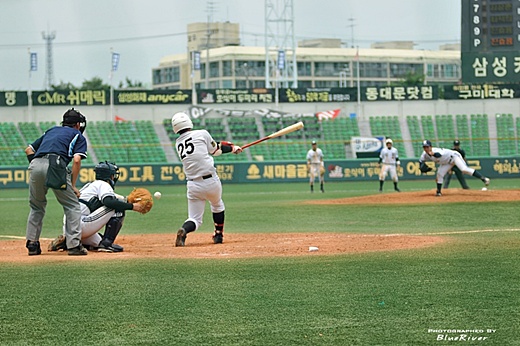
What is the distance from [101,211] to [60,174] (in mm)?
1263

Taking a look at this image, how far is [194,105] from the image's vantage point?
5000 cm

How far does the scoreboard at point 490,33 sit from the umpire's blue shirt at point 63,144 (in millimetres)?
18099

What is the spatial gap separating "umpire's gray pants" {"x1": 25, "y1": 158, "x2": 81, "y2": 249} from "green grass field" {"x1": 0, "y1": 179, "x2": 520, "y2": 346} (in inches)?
27.6

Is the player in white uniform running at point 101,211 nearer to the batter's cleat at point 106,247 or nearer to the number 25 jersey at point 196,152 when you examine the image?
the batter's cleat at point 106,247

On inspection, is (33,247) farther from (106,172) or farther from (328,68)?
(328,68)

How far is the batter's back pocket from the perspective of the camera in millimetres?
10070

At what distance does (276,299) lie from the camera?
7.20 m

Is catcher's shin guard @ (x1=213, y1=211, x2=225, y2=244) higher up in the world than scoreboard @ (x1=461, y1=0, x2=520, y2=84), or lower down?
lower down

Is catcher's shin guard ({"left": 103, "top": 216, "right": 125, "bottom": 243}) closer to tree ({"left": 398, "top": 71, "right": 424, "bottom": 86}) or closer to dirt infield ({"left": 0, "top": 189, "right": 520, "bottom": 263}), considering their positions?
dirt infield ({"left": 0, "top": 189, "right": 520, "bottom": 263})

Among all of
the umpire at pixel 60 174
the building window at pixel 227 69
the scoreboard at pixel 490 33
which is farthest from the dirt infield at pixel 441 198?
the building window at pixel 227 69

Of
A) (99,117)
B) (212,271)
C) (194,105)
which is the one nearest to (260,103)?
(194,105)

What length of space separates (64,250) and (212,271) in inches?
124

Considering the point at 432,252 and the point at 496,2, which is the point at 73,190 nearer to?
the point at 432,252

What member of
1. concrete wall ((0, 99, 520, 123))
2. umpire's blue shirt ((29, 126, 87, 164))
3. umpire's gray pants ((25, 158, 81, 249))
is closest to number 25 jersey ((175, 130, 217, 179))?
umpire's blue shirt ((29, 126, 87, 164))
